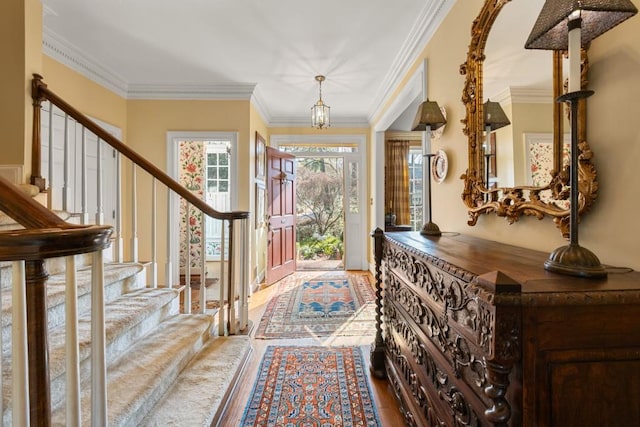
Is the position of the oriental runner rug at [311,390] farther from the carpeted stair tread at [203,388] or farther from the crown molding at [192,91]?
the crown molding at [192,91]

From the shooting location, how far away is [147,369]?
1604 millimetres

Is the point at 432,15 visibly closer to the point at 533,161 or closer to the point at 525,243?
the point at 533,161

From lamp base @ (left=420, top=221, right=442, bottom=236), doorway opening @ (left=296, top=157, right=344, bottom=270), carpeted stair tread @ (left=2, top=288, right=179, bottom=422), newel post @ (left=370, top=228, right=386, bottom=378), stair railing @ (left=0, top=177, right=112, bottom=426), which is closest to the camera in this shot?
stair railing @ (left=0, top=177, right=112, bottom=426)

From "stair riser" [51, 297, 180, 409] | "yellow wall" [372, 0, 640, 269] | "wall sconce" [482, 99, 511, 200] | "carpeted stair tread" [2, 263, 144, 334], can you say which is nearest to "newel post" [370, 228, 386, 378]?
"wall sconce" [482, 99, 511, 200]

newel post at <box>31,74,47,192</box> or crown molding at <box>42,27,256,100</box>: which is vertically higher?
crown molding at <box>42,27,256,100</box>

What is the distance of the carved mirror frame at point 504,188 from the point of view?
1025 millimetres

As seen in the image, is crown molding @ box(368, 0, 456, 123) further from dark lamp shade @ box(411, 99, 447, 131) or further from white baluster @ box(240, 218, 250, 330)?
white baluster @ box(240, 218, 250, 330)

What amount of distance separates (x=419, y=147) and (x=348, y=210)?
5.71ft

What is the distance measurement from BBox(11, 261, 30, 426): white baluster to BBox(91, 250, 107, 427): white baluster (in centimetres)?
20

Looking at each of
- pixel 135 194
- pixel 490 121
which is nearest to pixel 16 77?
pixel 135 194

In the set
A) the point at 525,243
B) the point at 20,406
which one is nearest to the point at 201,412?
the point at 20,406

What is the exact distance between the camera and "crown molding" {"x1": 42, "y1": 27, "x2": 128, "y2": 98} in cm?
279

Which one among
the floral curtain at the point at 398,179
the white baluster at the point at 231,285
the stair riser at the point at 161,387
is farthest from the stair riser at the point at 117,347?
the floral curtain at the point at 398,179

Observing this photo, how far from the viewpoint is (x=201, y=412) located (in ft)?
5.09
